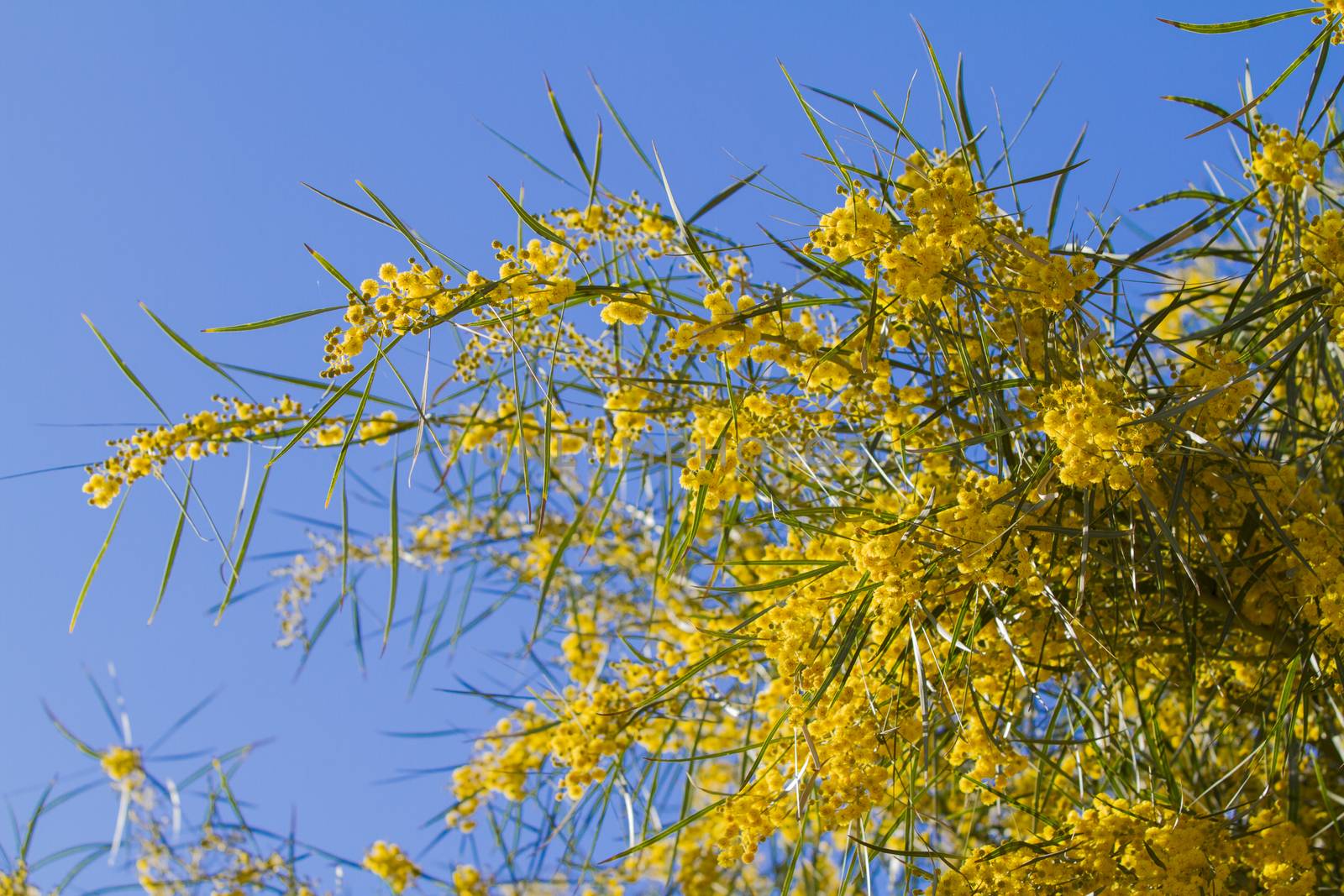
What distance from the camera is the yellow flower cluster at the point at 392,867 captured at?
2504mm

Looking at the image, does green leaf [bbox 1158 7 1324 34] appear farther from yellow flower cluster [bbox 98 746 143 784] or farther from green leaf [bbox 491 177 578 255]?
yellow flower cluster [bbox 98 746 143 784]

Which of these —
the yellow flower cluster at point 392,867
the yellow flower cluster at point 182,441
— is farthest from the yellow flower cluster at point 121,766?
the yellow flower cluster at point 182,441

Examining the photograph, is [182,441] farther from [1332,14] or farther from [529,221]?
[1332,14]

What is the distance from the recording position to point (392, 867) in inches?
99.0

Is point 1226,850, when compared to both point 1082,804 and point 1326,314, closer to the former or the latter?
point 1082,804

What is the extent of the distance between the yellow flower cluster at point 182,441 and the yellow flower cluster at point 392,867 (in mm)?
1231

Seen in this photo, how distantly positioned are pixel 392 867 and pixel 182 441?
1287 millimetres

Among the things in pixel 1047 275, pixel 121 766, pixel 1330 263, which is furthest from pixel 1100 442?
pixel 121 766

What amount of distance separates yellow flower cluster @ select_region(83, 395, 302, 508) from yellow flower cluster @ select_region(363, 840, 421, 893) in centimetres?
123

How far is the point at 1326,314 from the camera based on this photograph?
1.48 metres

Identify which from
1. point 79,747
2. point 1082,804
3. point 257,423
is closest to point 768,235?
point 257,423

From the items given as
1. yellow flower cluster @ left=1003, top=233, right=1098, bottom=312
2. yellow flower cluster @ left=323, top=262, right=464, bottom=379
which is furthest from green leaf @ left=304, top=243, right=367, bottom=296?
yellow flower cluster @ left=1003, top=233, right=1098, bottom=312

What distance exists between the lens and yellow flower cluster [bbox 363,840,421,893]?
250cm

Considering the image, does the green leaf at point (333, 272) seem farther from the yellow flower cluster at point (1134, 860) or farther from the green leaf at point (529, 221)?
the yellow flower cluster at point (1134, 860)
